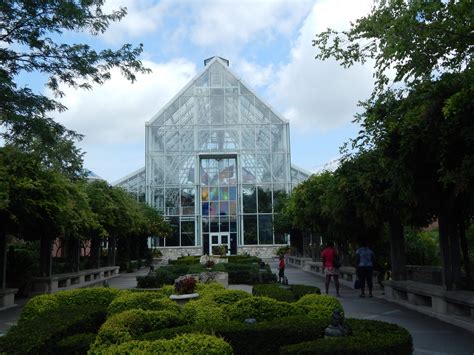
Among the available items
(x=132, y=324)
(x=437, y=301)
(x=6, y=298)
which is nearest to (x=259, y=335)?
(x=132, y=324)

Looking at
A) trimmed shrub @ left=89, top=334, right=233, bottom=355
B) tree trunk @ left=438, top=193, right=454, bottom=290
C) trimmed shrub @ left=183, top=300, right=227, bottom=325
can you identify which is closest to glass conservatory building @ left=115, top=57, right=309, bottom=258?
tree trunk @ left=438, top=193, right=454, bottom=290

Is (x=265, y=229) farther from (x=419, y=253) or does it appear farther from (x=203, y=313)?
(x=203, y=313)

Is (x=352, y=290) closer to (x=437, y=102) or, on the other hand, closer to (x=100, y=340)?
(x=437, y=102)

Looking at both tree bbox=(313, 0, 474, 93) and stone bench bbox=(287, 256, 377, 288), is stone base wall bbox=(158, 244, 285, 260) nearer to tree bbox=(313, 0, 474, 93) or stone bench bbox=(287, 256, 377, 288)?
stone bench bbox=(287, 256, 377, 288)

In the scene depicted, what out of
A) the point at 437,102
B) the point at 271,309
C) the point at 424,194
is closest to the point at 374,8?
the point at 437,102

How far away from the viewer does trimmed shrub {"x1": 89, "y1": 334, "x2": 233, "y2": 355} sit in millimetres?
5457

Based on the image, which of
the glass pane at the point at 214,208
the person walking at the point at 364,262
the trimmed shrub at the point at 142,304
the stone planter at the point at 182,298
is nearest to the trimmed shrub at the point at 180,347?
the trimmed shrub at the point at 142,304

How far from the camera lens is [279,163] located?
50531 mm

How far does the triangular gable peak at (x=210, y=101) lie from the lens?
5028 centimetres

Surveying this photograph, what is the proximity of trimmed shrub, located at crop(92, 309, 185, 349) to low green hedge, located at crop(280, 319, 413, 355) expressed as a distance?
223cm

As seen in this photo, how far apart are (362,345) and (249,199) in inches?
1770

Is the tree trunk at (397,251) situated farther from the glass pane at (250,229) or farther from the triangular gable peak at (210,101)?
the triangular gable peak at (210,101)

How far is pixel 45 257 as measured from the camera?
66.3ft

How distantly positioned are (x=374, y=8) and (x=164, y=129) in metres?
Result: 43.8
